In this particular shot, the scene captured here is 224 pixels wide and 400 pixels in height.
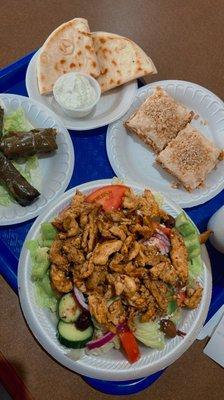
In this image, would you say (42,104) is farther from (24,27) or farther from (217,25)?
(217,25)

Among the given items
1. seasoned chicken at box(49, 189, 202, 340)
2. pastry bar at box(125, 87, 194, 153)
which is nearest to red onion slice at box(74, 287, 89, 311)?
seasoned chicken at box(49, 189, 202, 340)

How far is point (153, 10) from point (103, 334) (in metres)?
1.98

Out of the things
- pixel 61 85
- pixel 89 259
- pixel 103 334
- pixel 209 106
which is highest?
pixel 61 85

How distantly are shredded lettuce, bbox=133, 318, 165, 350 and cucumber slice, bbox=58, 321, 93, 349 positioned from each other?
0.60ft

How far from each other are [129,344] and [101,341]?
0.11m

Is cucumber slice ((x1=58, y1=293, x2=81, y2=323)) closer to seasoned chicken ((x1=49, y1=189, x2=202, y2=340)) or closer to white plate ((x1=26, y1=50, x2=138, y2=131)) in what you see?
seasoned chicken ((x1=49, y1=189, x2=202, y2=340))

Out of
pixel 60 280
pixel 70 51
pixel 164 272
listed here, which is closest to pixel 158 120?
pixel 70 51

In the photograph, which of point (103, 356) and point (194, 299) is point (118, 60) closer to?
point (194, 299)

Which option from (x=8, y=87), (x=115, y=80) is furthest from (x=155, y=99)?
(x=8, y=87)

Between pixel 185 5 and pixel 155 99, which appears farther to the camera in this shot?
pixel 185 5

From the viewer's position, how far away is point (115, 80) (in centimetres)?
237

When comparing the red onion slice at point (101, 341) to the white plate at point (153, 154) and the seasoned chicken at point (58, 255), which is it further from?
the white plate at point (153, 154)

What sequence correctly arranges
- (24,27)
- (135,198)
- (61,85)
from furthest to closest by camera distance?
(24,27) < (61,85) < (135,198)

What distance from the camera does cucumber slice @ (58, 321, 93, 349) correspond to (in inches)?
69.1
